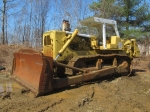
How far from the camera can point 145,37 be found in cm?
Answer: 1809

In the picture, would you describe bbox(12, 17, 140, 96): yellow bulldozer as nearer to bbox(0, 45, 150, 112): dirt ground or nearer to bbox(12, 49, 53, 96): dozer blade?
bbox(12, 49, 53, 96): dozer blade

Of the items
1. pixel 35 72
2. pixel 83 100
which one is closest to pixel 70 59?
pixel 35 72

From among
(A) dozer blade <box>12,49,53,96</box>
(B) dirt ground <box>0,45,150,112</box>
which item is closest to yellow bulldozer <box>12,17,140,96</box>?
(A) dozer blade <box>12,49,53,96</box>

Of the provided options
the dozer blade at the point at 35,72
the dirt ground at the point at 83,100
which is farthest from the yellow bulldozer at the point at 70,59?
the dirt ground at the point at 83,100

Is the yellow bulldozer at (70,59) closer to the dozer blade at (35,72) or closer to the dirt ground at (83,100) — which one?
the dozer blade at (35,72)

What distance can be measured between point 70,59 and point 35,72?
178cm

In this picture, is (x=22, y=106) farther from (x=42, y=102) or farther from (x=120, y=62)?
(x=120, y=62)

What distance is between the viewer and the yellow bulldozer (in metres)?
5.52

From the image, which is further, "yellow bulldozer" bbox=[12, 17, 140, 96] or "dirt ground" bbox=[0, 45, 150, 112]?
"yellow bulldozer" bbox=[12, 17, 140, 96]

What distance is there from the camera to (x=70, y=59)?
7.21m

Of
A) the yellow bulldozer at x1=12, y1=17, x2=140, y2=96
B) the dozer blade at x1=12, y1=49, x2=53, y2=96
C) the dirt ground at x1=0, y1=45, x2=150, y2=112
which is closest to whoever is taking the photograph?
the dirt ground at x1=0, y1=45, x2=150, y2=112

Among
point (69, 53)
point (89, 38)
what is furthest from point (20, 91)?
point (89, 38)

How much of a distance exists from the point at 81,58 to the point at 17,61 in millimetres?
2346

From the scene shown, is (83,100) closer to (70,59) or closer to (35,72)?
(35,72)
